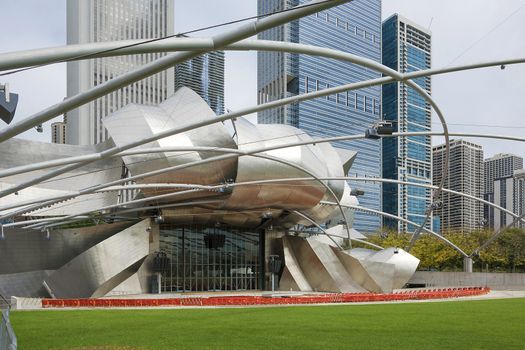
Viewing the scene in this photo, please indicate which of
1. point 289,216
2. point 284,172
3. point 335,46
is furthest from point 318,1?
point 335,46

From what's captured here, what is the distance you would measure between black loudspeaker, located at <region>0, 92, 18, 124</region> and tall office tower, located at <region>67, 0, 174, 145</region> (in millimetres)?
89682

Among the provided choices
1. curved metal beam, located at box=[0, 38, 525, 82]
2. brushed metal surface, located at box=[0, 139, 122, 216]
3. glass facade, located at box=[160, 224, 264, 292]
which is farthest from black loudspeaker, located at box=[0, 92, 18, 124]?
glass facade, located at box=[160, 224, 264, 292]

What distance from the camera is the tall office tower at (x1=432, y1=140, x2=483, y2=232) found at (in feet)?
453

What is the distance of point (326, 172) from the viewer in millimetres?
38531

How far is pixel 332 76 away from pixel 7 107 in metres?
112

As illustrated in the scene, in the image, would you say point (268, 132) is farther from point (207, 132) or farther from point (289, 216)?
point (289, 216)

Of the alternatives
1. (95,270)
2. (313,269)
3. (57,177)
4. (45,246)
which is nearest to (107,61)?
(57,177)

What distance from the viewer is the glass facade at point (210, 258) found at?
45.0 m

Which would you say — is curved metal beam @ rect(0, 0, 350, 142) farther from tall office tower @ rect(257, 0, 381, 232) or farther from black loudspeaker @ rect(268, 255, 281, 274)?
tall office tower @ rect(257, 0, 381, 232)

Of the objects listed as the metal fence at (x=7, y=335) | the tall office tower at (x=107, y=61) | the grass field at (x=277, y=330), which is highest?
the tall office tower at (x=107, y=61)

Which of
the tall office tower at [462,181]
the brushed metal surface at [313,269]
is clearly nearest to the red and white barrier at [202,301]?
the brushed metal surface at [313,269]

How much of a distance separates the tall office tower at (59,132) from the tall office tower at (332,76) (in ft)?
130

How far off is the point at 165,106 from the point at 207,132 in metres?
3.60

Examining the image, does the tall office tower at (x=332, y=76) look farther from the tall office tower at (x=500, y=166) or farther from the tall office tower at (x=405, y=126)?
the tall office tower at (x=500, y=166)
